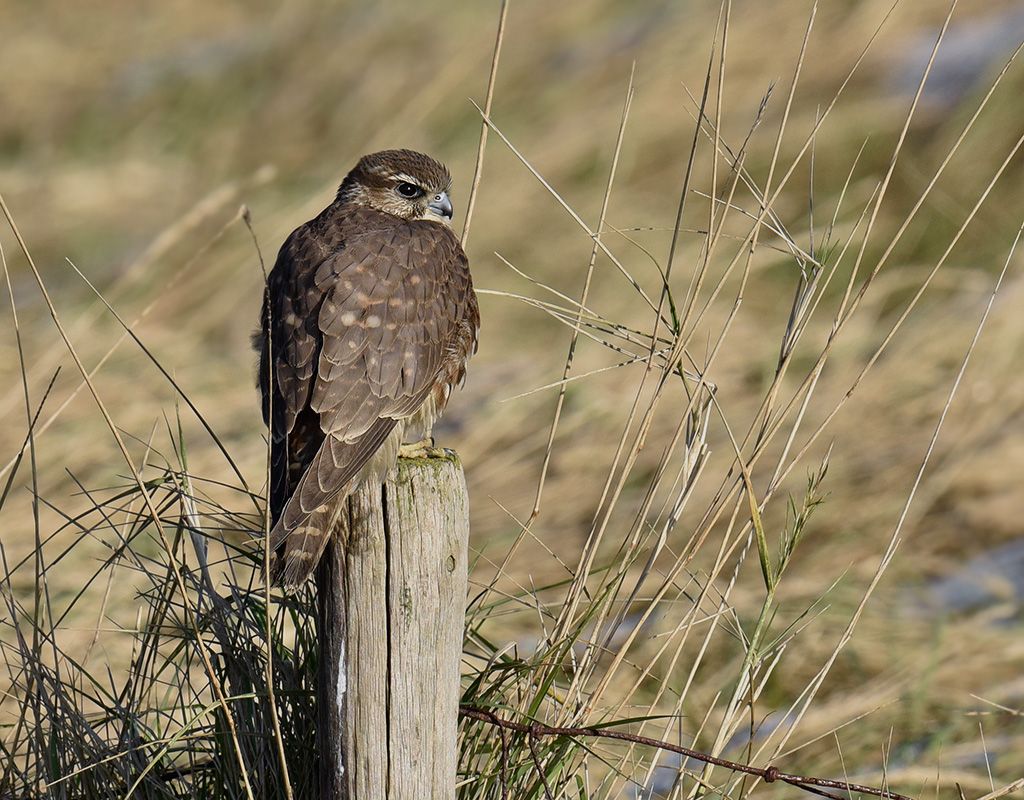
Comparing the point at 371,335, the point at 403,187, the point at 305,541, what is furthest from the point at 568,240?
the point at 305,541

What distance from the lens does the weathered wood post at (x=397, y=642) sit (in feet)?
6.75

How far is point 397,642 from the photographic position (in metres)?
2.06

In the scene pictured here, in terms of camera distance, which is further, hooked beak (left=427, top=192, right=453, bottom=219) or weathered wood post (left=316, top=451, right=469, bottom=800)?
hooked beak (left=427, top=192, right=453, bottom=219)

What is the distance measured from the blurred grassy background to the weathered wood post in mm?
526

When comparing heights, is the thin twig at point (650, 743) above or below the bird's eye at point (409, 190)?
below

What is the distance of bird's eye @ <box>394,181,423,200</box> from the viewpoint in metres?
3.27

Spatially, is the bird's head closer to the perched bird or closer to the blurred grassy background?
the perched bird

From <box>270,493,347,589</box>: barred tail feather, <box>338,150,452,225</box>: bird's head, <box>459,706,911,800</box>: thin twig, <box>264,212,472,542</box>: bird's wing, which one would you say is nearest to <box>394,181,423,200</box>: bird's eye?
<box>338,150,452,225</box>: bird's head

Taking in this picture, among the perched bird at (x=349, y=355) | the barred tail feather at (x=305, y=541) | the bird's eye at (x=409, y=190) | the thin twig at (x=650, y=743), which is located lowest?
the thin twig at (x=650, y=743)

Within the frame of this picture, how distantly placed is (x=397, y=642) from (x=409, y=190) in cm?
150

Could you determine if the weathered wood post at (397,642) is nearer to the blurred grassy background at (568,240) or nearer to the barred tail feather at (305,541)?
the barred tail feather at (305,541)

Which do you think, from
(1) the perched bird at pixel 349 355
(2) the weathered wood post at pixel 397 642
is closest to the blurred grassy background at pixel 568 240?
(1) the perched bird at pixel 349 355

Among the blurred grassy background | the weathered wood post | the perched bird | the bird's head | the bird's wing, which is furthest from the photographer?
the blurred grassy background

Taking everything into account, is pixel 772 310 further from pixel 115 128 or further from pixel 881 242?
pixel 115 128
